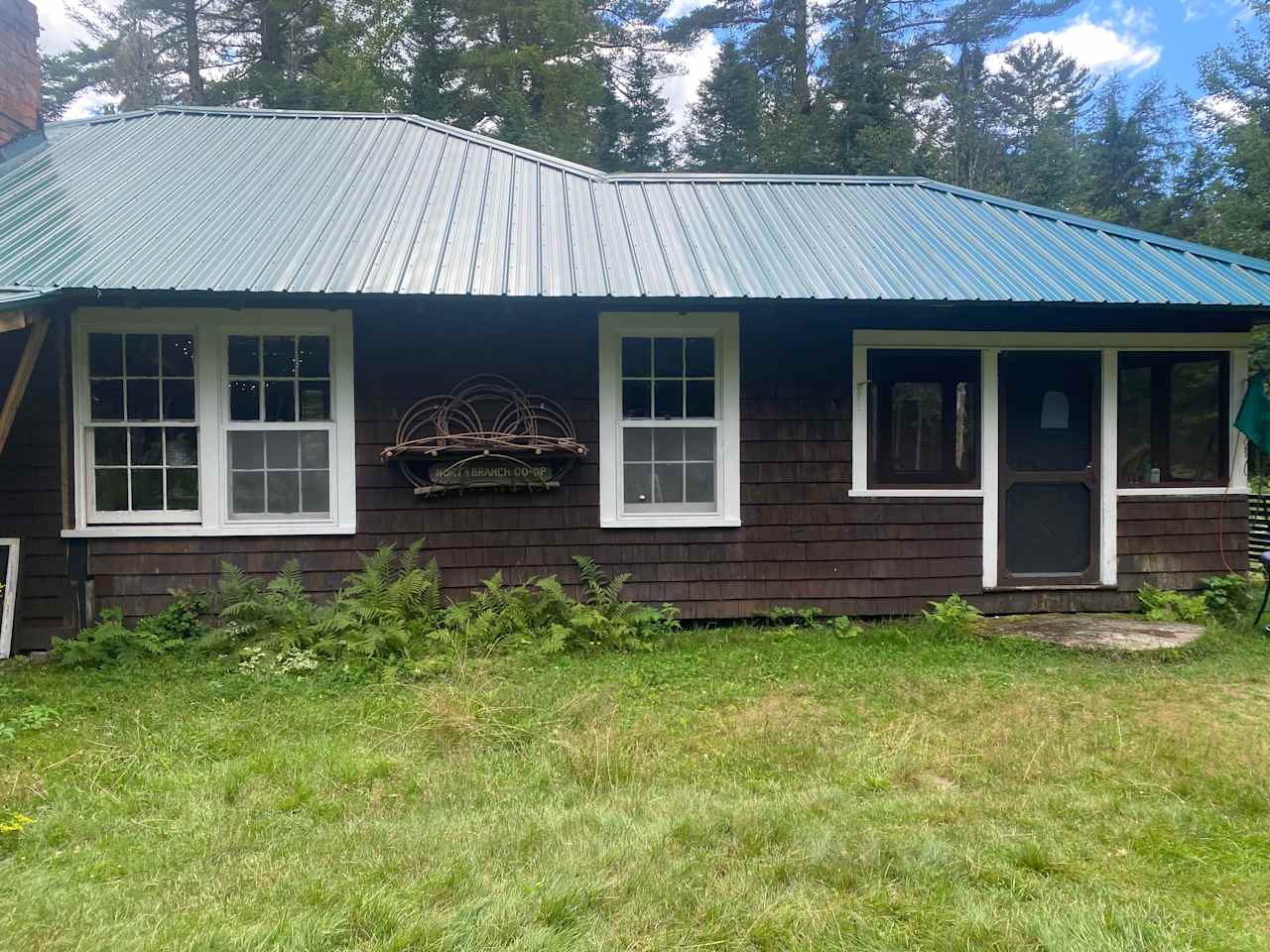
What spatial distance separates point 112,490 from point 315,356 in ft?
5.52

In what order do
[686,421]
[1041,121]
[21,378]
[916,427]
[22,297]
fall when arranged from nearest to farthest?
1. [22,297]
2. [21,378]
3. [686,421]
4. [916,427]
5. [1041,121]

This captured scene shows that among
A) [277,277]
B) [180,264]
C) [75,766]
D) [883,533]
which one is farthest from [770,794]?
[180,264]

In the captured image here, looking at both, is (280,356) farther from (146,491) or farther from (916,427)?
(916,427)

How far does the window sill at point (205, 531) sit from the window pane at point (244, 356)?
1.08 m

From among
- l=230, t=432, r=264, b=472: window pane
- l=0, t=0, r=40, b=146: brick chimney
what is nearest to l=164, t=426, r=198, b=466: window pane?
l=230, t=432, r=264, b=472: window pane

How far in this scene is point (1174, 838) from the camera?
2.63 m

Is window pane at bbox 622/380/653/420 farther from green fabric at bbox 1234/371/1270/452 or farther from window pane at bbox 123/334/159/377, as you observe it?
green fabric at bbox 1234/371/1270/452

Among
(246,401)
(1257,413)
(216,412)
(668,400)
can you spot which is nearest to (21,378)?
(216,412)

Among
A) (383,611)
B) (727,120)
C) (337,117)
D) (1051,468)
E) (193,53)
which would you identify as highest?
(193,53)

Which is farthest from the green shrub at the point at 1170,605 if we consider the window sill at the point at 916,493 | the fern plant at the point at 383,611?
the fern plant at the point at 383,611

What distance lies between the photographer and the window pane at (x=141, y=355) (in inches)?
214

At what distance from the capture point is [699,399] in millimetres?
5910

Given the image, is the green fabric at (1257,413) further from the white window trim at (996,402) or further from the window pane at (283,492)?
the window pane at (283,492)

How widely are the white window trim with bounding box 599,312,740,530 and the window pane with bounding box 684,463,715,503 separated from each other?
7 cm
